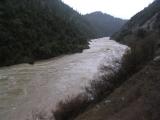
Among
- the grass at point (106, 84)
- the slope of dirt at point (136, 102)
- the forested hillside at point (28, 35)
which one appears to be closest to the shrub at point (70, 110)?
the grass at point (106, 84)

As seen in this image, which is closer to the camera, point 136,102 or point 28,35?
point 136,102

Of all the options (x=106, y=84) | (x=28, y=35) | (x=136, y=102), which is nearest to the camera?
(x=136, y=102)

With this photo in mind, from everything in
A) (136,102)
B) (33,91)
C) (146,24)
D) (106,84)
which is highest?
(136,102)

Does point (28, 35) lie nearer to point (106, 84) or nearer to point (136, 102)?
point (106, 84)

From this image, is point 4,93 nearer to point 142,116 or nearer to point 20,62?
point 142,116

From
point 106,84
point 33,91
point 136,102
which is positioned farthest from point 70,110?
point 33,91

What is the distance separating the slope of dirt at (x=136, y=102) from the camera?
24.1 ft

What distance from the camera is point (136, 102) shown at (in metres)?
8.45

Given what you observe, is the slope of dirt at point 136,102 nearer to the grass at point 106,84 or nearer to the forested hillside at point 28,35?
the grass at point 106,84

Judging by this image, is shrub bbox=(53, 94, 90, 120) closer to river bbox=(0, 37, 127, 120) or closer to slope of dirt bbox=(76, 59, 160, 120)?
slope of dirt bbox=(76, 59, 160, 120)

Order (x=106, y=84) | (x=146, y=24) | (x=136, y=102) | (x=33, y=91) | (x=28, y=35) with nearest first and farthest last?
(x=136, y=102) → (x=106, y=84) → (x=33, y=91) → (x=28, y=35) → (x=146, y=24)

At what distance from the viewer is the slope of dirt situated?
289 inches

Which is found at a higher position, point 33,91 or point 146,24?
point 146,24

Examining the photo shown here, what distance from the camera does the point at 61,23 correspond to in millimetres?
67750
